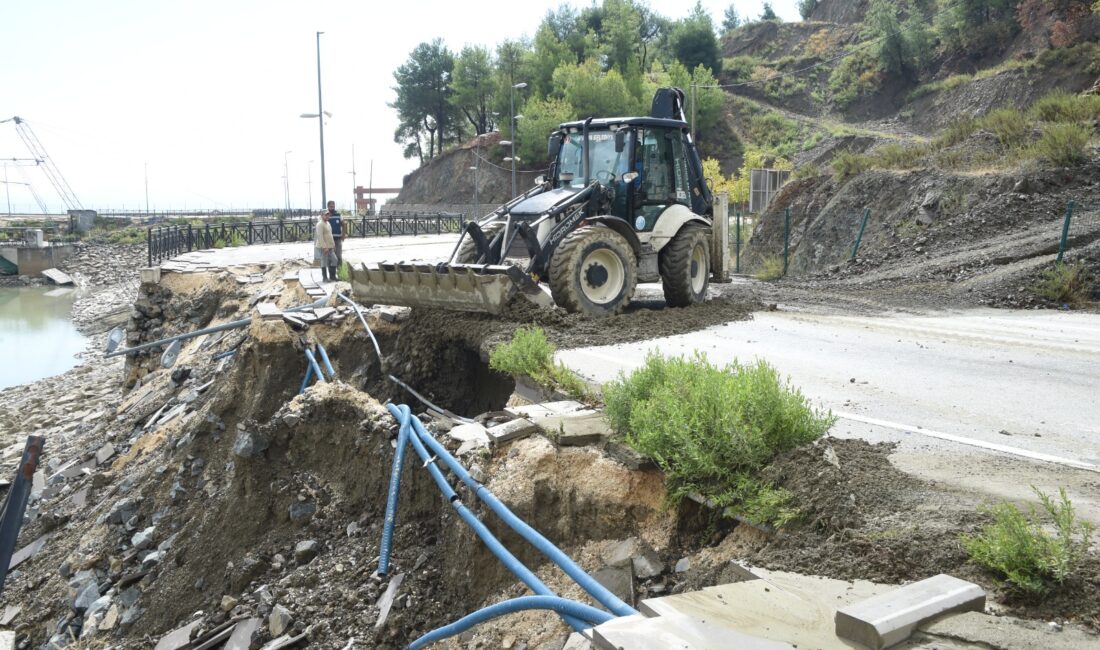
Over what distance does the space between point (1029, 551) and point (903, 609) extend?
0.69 metres

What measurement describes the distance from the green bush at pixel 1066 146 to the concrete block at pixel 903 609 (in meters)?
18.1

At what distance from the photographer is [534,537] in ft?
14.7

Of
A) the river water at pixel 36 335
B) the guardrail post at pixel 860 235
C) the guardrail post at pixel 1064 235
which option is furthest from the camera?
the river water at pixel 36 335

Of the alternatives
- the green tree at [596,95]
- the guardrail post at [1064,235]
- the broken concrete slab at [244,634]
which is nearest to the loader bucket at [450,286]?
the broken concrete slab at [244,634]

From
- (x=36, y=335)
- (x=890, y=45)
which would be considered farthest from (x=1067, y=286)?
(x=890, y=45)

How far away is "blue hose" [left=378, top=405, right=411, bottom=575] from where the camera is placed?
616cm

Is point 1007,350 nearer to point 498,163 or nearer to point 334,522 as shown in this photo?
point 334,522

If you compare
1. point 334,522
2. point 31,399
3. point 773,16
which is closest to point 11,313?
point 31,399

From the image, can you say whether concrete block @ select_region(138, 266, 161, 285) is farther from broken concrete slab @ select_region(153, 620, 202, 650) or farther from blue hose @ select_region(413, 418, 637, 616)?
blue hose @ select_region(413, 418, 637, 616)

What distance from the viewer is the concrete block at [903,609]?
3113 mm

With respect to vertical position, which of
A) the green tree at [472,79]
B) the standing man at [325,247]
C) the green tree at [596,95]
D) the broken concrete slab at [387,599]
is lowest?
the broken concrete slab at [387,599]

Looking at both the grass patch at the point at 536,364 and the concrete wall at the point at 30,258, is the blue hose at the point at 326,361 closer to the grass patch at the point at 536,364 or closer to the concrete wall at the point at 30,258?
the grass patch at the point at 536,364

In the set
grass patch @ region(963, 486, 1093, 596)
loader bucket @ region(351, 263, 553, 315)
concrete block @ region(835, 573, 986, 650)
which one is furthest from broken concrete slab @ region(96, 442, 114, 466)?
grass patch @ region(963, 486, 1093, 596)

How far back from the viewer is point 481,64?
8581 centimetres
